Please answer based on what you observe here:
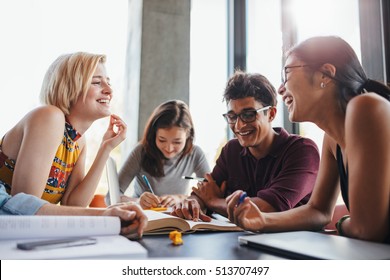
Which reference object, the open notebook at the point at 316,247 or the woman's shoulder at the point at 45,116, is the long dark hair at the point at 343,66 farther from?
the woman's shoulder at the point at 45,116

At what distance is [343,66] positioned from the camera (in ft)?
2.97

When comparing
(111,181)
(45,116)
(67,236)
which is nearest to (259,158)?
(111,181)

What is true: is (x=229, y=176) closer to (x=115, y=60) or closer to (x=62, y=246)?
(x=62, y=246)

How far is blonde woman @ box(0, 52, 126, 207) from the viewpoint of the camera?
41.5 inches

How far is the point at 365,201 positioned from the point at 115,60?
257cm

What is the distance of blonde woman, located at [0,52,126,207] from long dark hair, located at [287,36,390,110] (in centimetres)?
80

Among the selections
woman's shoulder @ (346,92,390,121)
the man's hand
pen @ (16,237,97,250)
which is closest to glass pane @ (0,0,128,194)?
the man's hand

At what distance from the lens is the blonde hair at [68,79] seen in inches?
50.3

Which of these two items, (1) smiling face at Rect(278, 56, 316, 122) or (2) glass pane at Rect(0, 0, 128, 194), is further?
(2) glass pane at Rect(0, 0, 128, 194)

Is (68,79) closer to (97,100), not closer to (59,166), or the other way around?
(97,100)

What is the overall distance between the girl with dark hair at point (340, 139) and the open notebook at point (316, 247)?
10cm

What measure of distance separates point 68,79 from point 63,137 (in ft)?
0.70

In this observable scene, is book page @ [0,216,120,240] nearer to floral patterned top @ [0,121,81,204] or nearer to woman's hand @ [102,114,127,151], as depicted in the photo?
floral patterned top @ [0,121,81,204]

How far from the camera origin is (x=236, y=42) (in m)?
2.83
